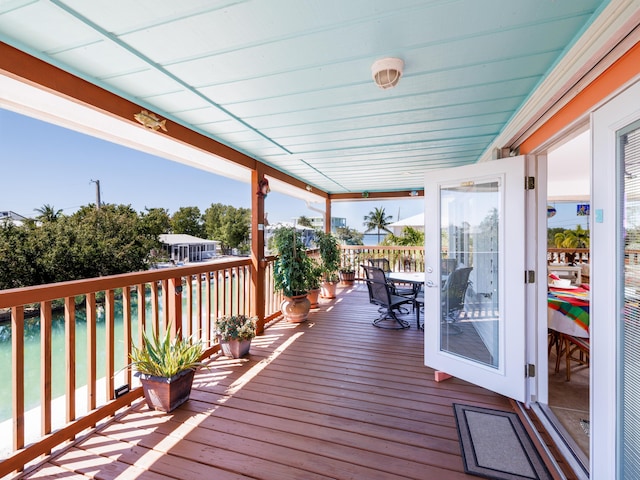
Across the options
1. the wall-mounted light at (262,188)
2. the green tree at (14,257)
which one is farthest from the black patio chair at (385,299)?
the green tree at (14,257)

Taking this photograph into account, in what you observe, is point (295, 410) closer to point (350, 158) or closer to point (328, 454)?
point (328, 454)

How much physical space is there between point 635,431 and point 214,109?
313 cm

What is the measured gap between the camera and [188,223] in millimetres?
19109

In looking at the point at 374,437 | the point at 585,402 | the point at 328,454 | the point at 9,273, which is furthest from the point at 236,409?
the point at 9,273

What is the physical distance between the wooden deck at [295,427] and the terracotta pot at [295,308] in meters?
1.18

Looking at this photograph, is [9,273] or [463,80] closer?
[463,80]

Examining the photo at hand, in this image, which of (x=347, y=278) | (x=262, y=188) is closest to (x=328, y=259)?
(x=347, y=278)

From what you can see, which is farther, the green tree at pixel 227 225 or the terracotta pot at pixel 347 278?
the green tree at pixel 227 225

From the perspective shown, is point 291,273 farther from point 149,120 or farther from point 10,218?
point 10,218

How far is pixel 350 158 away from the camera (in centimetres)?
397

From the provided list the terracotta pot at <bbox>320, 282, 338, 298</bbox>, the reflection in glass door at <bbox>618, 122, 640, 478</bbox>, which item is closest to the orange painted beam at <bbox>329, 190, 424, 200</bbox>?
the terracotta pot at <bbox>320, 282, 338, 298</bbox>

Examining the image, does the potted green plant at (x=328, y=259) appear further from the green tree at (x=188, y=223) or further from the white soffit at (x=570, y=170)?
the green tree at (x=188, y=223)

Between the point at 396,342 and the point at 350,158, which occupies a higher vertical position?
the point at 350,158

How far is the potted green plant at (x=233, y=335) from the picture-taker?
3.07 metres
